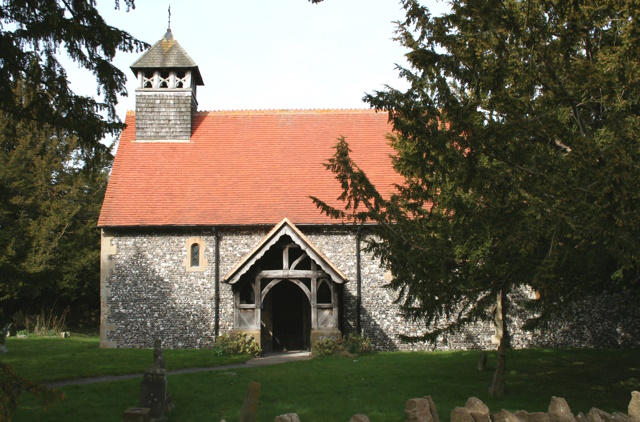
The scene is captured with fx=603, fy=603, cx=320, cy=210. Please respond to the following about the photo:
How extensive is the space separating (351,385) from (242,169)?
10.4 metres

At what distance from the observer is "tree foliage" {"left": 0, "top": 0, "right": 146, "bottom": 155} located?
7.25m

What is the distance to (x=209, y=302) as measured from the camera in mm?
17484

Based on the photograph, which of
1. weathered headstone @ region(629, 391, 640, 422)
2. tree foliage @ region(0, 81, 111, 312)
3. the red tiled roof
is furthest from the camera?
tree foliage @ region(0, 81, 111, 312)

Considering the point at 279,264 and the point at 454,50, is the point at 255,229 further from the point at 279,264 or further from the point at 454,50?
the point at 454,50

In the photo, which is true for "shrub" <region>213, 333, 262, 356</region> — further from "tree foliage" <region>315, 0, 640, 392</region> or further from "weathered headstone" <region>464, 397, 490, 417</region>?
"weathered headstone" <region>464, 397, 490, 417</region>

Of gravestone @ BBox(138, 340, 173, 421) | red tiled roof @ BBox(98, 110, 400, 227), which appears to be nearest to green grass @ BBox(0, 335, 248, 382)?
red tiled roof @ BBox(98, 110, 400, 227)

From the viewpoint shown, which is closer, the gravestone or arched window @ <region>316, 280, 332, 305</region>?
the gravestone

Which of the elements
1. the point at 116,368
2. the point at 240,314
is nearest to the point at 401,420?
the point at 116,368

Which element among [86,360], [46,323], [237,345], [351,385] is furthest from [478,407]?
[46,323]

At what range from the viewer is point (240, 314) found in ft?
54.2

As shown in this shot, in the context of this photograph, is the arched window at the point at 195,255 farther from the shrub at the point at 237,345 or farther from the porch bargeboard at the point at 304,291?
the shrub at the point at 237,345

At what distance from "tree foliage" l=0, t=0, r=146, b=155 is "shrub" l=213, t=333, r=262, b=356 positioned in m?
8.79

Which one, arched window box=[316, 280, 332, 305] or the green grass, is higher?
arched window box=[316, 280, 332, 305]

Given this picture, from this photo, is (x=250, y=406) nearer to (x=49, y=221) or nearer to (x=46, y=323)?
(x=46, y=323)
